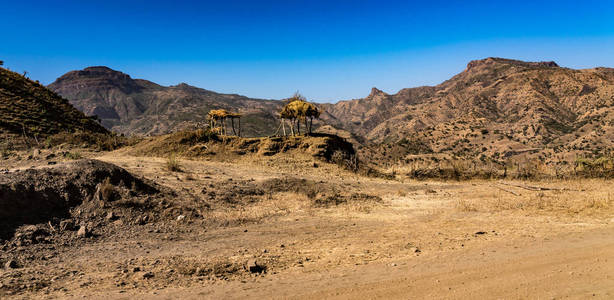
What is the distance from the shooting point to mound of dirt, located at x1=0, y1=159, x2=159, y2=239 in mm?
7715

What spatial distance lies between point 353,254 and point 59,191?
8.30m

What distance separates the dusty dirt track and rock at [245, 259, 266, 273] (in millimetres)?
109

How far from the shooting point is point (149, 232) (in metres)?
8.25

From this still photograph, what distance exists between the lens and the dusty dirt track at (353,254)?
5215 mm

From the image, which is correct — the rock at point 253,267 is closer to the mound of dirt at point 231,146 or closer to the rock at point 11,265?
the rock at point 11,265

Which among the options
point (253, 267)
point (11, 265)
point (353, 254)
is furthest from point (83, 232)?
point (353, 254)

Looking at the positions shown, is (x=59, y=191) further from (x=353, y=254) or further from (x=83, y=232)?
(x=353, y=254)

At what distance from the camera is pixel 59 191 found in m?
8.90

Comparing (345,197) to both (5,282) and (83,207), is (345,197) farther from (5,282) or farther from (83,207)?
(5,282)

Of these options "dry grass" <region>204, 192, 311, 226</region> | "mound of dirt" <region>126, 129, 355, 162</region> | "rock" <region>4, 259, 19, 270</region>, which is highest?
"mound of dirt" <region>126, 129, 355, 162</region>

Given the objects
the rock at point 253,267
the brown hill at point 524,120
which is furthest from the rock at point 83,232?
the brown hill at point 524,120

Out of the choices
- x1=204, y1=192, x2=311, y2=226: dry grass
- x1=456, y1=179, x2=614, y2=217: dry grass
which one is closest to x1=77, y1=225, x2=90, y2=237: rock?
x1=204, y1=192, x2=311, y2=226: dry grass

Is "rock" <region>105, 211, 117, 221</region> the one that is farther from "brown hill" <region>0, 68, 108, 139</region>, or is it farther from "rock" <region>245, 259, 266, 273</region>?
"brown hill" <region>0, 68, 108, 139</region>

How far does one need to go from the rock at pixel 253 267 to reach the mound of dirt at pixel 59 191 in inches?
204
